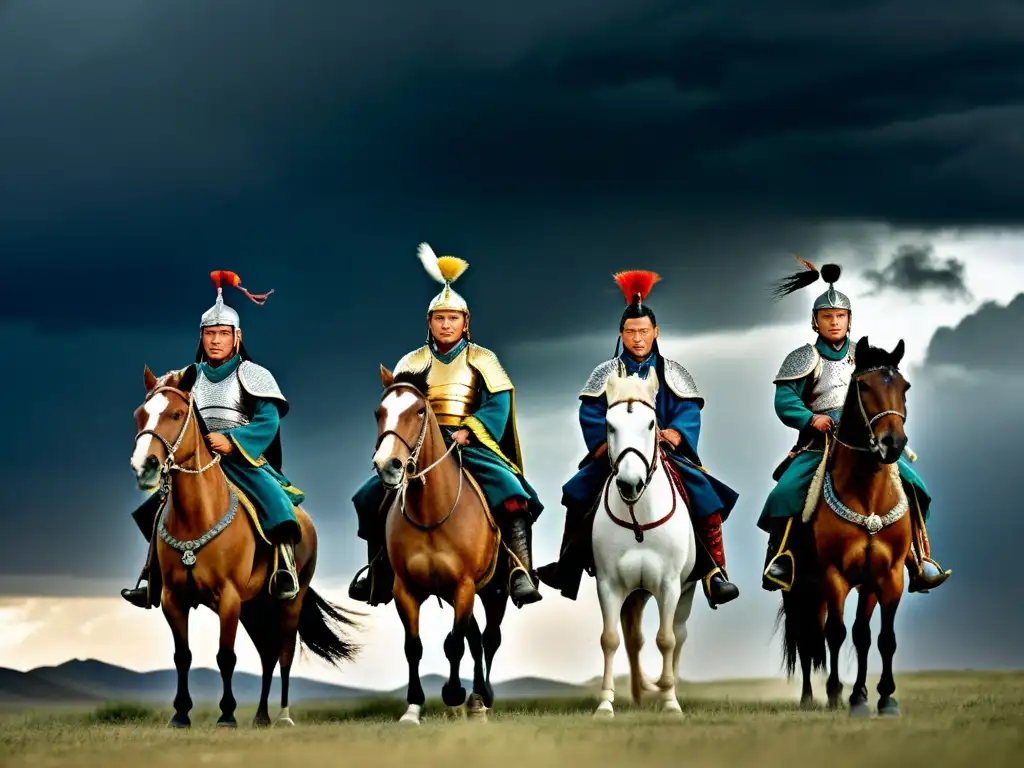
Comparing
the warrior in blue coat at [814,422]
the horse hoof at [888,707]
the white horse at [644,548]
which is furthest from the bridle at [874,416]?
the horse hoof at [888,707]

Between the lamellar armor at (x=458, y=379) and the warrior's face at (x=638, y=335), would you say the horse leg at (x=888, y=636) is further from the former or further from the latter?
the lamellar armor at (x=458, y=379)

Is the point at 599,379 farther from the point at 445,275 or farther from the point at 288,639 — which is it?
the point at 288,639

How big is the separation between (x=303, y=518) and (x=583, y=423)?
3257 mm

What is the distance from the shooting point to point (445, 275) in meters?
17.8

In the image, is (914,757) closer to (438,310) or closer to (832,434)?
(832,434)

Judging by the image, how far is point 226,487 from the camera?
16891mm

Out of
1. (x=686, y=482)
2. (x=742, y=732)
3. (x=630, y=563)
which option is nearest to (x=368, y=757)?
(x=742, y=732)

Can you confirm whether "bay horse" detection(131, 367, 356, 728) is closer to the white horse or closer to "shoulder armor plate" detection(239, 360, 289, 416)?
"shoulder armor plate" detection(239, 360, 289, 416)

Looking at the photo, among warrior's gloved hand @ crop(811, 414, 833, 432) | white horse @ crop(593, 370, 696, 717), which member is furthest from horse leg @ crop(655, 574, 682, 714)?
warrior's gloved hand @ crop(811, 414, 833, 432)

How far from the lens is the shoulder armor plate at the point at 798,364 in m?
18.3

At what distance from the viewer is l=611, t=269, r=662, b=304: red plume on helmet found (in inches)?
699

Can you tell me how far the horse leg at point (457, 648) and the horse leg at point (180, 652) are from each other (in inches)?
99.4

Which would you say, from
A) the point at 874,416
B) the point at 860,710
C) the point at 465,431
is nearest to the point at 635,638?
the point at 860,710

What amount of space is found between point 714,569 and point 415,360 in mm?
3793
